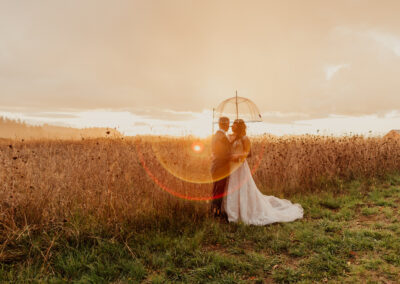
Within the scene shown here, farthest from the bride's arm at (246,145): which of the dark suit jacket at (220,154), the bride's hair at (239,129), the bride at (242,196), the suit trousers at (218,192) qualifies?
the suit trousers at (218,192)

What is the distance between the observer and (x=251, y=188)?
563 centimetres

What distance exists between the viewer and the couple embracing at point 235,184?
541 cm

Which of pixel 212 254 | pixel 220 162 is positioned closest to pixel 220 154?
pixel 220 162

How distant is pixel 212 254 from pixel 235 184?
74.1 inches

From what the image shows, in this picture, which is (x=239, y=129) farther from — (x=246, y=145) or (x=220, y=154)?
(x=220, y=154)

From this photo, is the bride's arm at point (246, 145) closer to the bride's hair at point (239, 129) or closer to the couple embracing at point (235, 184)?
the couple embracing at point (235, 184)

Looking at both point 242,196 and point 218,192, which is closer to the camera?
point 242,196

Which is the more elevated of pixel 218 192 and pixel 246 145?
pixel 246 145

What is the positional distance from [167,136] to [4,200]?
19.3ft

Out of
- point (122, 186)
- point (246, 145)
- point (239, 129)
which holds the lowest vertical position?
point (122, 186)

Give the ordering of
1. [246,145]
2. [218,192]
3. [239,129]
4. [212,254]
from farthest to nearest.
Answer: [218,192]
[239,129]
[246,145]
[212,254]

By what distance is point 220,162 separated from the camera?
557 cm

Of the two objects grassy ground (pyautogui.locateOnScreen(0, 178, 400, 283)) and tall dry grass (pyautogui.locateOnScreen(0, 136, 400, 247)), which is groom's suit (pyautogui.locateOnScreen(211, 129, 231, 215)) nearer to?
tall dry grass (pyautogui.locateOnScreen(0, 136, 400, 247))

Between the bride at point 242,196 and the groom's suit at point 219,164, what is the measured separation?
0.14 meters
